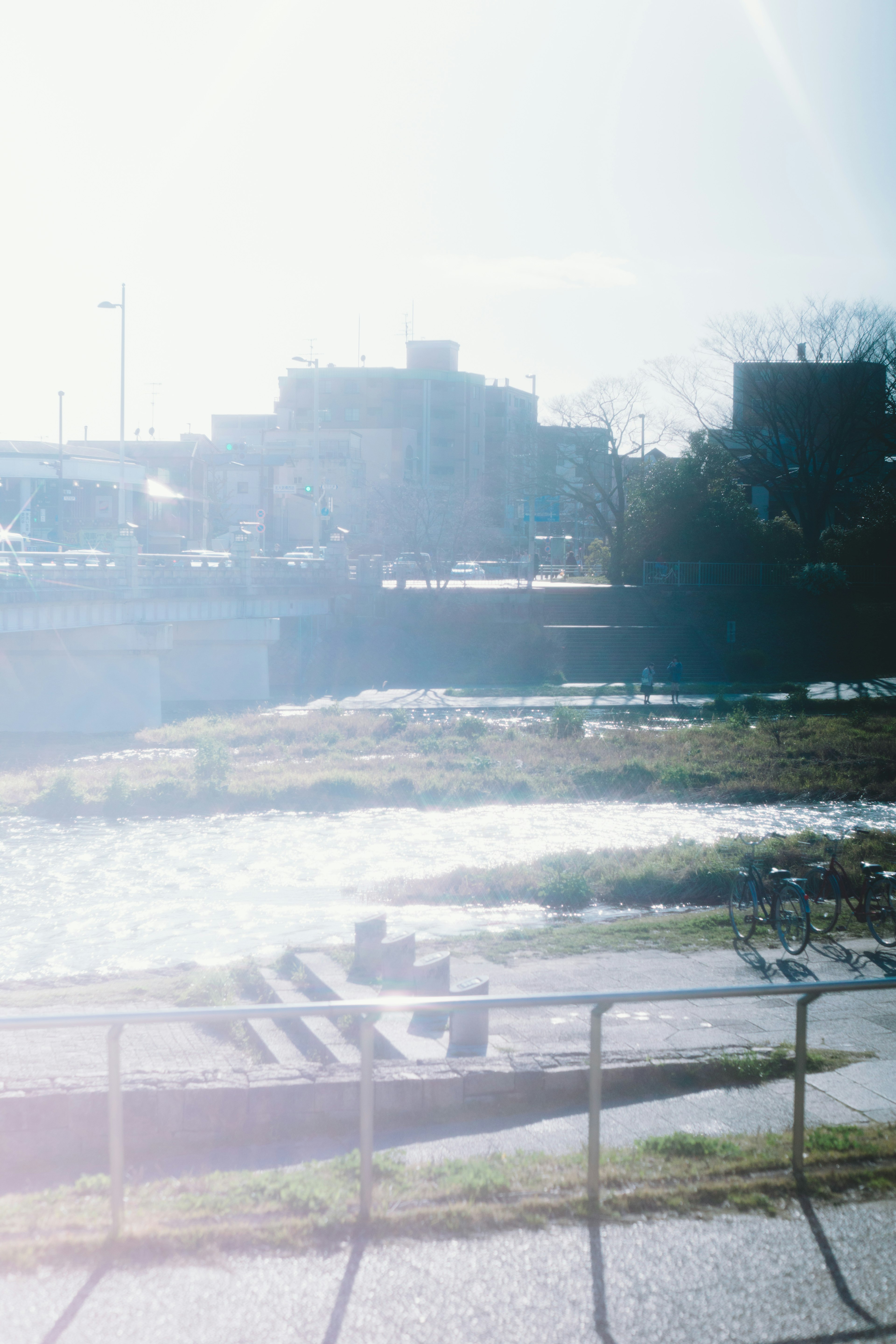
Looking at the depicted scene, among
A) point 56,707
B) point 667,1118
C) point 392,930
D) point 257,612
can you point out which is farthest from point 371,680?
point 667,1118

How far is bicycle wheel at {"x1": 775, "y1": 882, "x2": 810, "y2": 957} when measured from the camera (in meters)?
12.1

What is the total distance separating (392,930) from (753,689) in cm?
3446

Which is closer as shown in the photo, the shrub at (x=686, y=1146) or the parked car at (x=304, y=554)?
the shrub at (x=686, y=1146)

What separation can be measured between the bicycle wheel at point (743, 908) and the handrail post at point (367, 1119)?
8.51 m

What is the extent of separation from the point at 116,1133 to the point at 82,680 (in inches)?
1375

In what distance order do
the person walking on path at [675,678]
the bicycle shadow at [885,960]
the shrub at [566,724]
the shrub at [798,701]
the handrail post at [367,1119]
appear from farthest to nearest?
the person walking on path at [675,678]
the shrub at [798,701]
the shrub at [566,724]
the bicycle shadow at [885,960]
the handrail post at [367,1119]

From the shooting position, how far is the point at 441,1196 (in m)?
5.04

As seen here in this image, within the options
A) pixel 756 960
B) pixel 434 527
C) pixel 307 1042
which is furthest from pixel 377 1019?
pixel 434 527

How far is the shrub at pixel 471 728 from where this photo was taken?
33281mm

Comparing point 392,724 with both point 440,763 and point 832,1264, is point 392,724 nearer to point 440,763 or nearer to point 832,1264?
point 440,763

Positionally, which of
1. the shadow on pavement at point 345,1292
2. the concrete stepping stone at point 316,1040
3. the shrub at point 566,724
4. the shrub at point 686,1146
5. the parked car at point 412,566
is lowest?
the shrub at point 566,724

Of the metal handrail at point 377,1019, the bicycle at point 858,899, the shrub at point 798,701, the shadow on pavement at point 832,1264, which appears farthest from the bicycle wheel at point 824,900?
the shrub at point 798,701

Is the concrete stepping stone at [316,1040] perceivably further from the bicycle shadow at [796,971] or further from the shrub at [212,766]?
the shrub at [212,766]

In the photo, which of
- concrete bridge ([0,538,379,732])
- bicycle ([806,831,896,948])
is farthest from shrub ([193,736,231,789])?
bicycle ([806,831,896,948])
